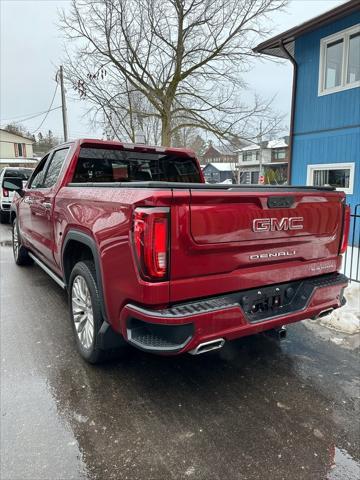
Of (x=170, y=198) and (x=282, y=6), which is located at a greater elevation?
(x=282, y=6)

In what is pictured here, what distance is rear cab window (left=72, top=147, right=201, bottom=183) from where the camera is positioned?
13.1 feet

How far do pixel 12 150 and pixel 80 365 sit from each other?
5351 cm

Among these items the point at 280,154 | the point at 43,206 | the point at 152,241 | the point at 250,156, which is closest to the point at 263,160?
the point at 280,154

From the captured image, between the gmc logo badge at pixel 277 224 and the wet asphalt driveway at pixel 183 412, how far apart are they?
132 cm

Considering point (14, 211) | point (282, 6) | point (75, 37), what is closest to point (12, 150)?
point (75, 37)

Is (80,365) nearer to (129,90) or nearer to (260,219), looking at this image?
(260,219)

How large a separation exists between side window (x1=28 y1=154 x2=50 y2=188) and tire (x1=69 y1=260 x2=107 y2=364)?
211 cm

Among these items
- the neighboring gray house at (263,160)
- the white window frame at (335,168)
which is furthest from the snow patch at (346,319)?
the neighboring gray house at (263,160)

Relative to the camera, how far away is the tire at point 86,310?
9.48 ft

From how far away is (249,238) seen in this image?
2.45 metres

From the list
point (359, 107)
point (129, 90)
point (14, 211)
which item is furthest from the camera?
point (129, 90)

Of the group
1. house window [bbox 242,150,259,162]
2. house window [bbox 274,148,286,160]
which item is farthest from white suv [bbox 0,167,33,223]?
house window [bbox 274,148,286,160]

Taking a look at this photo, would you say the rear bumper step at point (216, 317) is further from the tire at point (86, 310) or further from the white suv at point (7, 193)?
the white suv at point (7, 193)

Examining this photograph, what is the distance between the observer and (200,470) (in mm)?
2129
